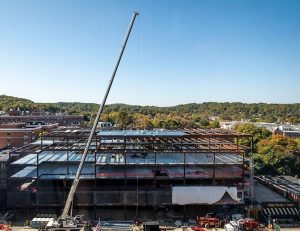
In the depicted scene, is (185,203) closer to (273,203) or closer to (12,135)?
(273,203)

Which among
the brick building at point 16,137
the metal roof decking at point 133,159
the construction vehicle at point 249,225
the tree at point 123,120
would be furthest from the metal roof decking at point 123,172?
the tree at point 123,120

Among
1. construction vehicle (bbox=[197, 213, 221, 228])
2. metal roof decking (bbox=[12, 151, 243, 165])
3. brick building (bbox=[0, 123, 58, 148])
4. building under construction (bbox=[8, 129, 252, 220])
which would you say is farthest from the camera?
brick building (bbox=[0, 123, 58, 148])

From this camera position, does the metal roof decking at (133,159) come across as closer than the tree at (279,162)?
Yes

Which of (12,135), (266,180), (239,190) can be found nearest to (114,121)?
(12,135)

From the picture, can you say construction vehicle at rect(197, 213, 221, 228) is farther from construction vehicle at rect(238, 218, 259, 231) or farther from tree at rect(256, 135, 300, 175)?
tree at rect(256, 135, 300, 175)

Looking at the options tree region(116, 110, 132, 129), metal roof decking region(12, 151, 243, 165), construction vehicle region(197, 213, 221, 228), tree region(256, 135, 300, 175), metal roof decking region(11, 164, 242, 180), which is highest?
tree region(116, 110, 132, 129)

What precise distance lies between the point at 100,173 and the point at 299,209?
26.0 metres

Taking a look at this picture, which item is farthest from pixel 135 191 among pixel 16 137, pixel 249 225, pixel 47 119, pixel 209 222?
pixel 47 119

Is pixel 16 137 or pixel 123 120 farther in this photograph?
pixel 123 120

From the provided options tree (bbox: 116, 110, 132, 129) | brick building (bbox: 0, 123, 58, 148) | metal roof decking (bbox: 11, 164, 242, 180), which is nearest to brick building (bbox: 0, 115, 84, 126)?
tree (bbox: 116, 110, 132, 129)

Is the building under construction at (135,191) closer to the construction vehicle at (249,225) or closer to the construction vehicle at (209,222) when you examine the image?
the construction vehicle at (209,222)

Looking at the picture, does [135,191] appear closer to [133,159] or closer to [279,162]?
[133,159]

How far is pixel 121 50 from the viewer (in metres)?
48.5

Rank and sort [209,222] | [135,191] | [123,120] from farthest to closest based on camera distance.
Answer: [123,120]
[135,191]
[209,222]
